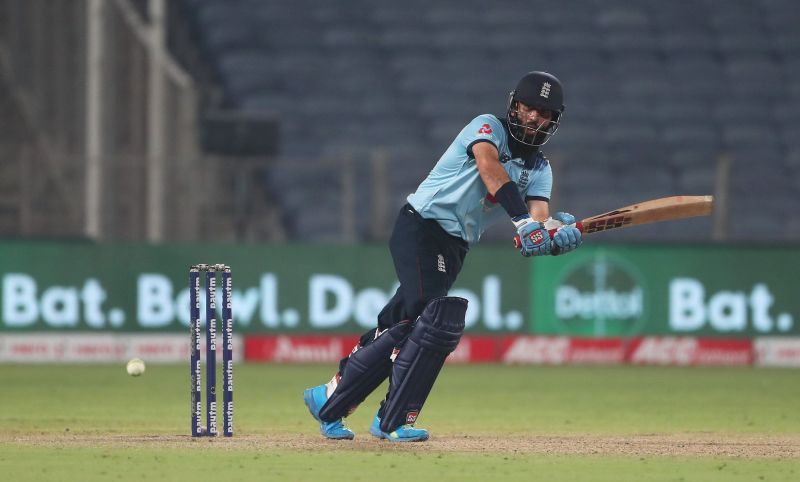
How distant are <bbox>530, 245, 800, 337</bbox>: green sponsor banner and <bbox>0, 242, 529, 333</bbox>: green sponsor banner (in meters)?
0.35

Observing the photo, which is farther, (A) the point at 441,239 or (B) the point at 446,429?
(B) the point at 446,429

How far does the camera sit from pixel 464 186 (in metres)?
7.03

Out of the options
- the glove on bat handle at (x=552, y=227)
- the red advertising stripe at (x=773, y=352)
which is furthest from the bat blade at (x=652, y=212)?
the red advertising stripe at (x=773, y=352)

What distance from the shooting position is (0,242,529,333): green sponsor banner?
13.9 metres

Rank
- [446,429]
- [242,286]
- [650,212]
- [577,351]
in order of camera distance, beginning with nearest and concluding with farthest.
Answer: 1. [650,212]
2. [446,429]
3. [242,286]
4. [577,351]

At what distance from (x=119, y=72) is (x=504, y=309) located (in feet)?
17.4

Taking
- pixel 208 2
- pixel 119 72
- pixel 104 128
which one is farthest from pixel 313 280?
pixel 208 2

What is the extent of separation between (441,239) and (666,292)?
7535mm

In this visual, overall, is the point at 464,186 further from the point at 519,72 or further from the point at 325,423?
the point at 519,72

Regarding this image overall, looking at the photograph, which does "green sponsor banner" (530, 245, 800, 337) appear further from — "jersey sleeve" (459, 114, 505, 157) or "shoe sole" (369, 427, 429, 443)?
"jersey sleeve" (459, 114, 505, 157)

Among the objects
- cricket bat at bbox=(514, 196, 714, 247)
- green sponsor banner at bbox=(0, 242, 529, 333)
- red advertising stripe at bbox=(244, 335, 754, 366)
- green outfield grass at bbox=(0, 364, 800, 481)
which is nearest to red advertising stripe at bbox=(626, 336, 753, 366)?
red advertising stripe at bbox=(244, 335, 754, 366)

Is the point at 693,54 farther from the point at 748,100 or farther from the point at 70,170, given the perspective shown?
the point at 70,170

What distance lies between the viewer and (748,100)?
19.5 metres

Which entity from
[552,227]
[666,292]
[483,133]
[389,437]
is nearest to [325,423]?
[389,437]
